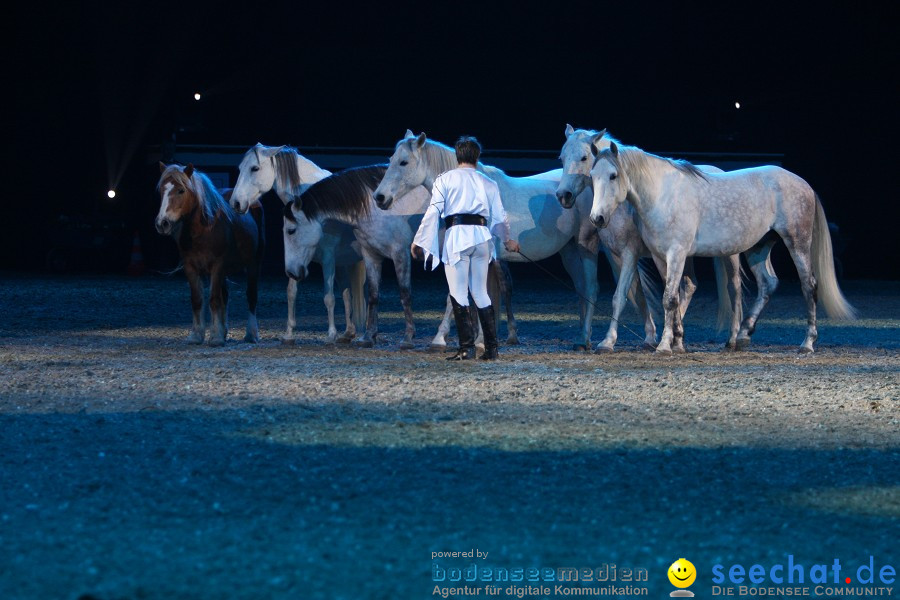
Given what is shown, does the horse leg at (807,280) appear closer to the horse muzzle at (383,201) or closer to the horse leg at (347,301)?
the horse muzzle at (383,201)

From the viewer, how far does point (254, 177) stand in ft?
38.7

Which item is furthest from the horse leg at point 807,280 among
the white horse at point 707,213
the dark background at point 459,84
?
the dark background at point 459,84

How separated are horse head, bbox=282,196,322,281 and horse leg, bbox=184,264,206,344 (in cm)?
88

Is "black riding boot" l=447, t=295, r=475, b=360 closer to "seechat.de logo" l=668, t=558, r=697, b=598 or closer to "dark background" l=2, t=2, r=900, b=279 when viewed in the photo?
"seechat.de logo" l=668, t=558, r=697, b=598

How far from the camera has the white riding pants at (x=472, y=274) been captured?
9.90 m

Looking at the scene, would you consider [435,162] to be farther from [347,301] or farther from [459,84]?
[459,84]

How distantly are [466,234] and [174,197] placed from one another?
9.97 ft

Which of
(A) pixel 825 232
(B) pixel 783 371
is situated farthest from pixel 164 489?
(A) pixel 825 232

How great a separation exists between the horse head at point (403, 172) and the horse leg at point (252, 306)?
2.12m

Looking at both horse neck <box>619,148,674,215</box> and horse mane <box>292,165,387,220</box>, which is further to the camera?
horse mane <box>292,165,387,220</box>

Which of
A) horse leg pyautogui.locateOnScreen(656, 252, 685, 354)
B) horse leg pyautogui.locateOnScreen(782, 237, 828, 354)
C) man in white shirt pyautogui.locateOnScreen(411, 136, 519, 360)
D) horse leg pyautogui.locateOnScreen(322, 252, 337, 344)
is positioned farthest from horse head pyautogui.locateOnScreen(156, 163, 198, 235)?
horse leg pyautogui.locateOnScreen(782, 237, 828, 354)

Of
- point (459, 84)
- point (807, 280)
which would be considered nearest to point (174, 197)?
point (807, 280)

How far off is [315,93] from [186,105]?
3.05 m

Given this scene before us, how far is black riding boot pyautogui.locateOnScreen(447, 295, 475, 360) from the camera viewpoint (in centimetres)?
1004
